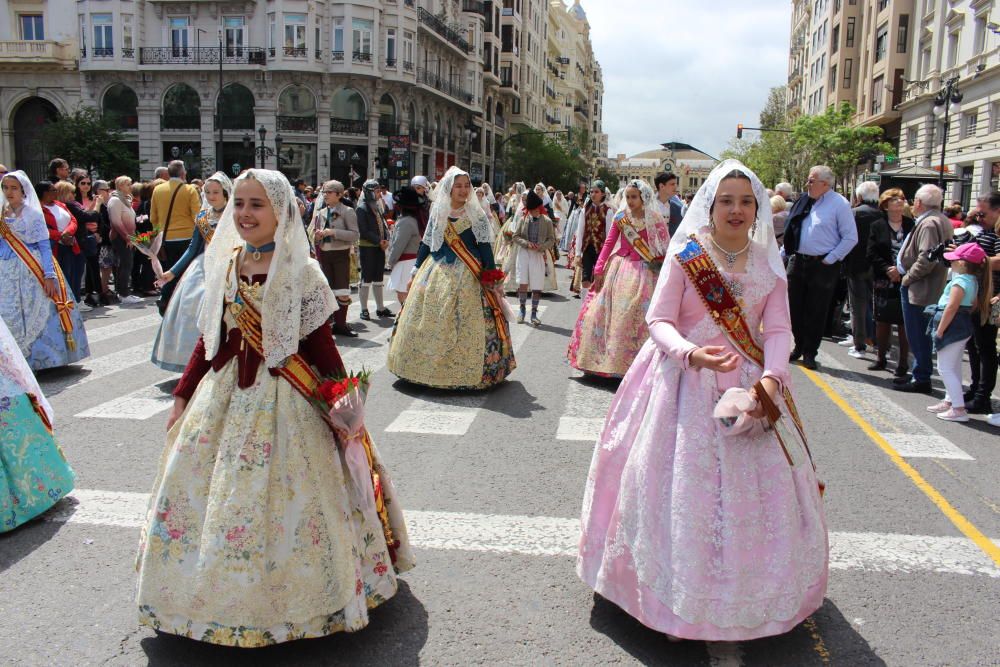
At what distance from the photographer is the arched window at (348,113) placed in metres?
45.4

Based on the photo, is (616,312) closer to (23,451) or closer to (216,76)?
(23,451)

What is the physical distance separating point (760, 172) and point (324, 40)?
30723mm

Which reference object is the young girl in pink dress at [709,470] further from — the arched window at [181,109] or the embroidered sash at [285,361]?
the arched window at [181,109]

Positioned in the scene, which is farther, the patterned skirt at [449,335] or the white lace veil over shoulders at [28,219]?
the patterned skirt at [449,335]

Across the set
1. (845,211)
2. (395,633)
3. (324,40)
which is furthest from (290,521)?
(324,40)

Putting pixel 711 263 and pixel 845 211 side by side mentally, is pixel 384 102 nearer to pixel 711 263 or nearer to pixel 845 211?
pixel 845 211

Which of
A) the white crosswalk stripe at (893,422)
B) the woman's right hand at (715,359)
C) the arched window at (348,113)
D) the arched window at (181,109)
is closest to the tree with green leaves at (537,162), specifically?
the arched window at (348,113)

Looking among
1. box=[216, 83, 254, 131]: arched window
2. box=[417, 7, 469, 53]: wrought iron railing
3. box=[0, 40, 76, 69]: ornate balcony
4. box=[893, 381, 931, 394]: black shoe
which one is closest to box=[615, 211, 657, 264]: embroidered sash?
box=[893, 381, 931, 394]: black shoe

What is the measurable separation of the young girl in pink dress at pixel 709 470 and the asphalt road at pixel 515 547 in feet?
1.02

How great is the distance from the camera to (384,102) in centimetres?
A: 4716

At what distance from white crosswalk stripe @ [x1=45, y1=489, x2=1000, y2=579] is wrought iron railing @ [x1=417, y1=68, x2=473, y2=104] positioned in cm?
4676

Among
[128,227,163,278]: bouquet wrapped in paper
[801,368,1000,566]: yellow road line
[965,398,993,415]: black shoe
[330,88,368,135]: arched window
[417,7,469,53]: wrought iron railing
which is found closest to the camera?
[801,368,1000,566]: yellow road line

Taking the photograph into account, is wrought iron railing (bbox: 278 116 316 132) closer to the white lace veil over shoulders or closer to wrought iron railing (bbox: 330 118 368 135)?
wrought iron railing (bbox: 330 118 368 135)

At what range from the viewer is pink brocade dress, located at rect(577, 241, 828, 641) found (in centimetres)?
303
